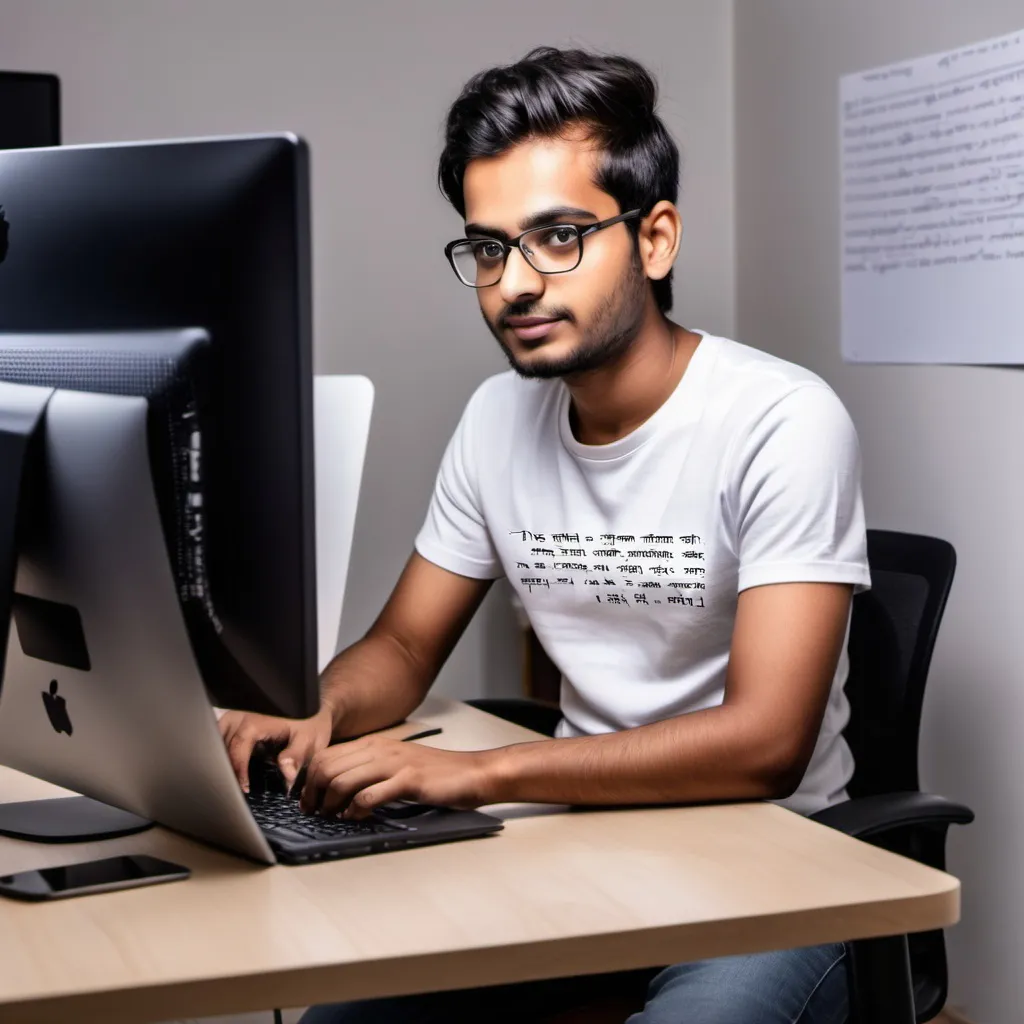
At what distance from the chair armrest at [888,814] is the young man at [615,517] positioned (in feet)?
0.20

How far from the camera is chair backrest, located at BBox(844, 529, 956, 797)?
159cm

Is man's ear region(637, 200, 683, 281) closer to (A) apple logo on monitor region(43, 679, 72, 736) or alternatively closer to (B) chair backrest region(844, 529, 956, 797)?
(B) chair backrest region(844, 529, 956, 797)

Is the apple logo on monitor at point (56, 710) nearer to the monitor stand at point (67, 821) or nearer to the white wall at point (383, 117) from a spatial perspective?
the monitor stand at point (67, 821)

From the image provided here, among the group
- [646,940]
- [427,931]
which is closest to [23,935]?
[427,931]

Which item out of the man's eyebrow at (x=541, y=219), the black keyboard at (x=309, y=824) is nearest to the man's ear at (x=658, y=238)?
the man's eyebrow at (x=541, y=219)

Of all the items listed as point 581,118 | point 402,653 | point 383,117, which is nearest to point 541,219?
point 581,118

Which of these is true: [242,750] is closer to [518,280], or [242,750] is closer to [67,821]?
[67,821]

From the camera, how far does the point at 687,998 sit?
1105mm

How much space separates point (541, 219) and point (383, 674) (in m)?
0.51

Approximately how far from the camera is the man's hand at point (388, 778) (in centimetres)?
112

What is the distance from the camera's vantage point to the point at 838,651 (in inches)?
52.1

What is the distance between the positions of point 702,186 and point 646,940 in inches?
85.4

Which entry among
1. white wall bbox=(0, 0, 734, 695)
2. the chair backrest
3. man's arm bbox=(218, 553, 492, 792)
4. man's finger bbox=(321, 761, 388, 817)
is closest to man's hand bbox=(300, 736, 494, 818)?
man's finger bbox=(321, 761, 388, 817)

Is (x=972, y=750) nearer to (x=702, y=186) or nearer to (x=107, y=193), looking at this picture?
(x=702, y=186)
